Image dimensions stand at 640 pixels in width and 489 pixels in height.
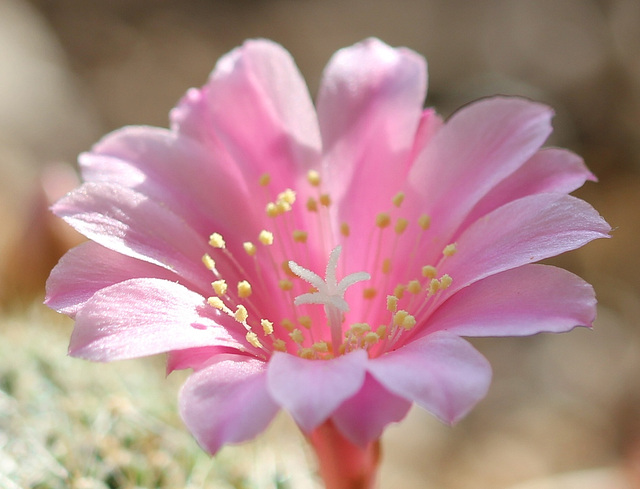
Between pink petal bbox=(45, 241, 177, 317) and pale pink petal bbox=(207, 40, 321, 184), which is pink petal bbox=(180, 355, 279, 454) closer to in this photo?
pink petal bbox=(45, 241, 177, 317)

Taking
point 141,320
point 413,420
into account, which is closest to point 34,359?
point 141,320

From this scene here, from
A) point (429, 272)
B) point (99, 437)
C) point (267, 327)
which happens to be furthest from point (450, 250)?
point (99, 437)

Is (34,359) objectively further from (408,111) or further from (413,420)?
(413,420)

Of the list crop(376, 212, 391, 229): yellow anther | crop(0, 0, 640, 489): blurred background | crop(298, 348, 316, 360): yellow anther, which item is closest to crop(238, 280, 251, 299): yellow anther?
crop(298, 348, 316, 360): yellow anther

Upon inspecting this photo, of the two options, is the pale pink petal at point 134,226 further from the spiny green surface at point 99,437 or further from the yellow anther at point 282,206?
the spiny green surface at point 99,437

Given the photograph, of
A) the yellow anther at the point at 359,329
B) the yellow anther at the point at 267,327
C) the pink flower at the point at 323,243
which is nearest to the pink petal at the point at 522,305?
the pink flower at the point at 323,243

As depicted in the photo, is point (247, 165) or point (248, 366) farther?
point (247, 165)
